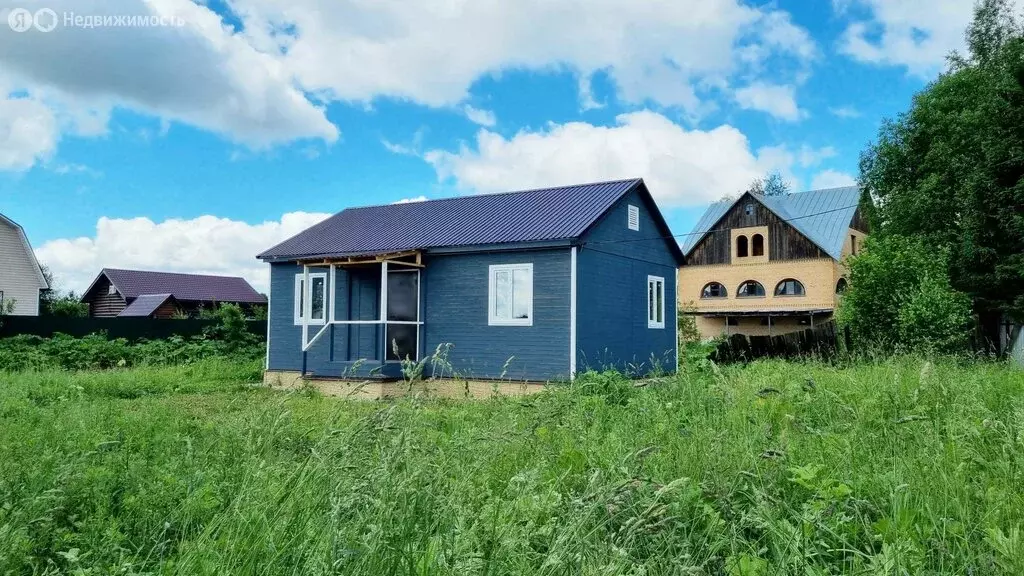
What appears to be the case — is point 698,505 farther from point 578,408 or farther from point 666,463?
point 578,408

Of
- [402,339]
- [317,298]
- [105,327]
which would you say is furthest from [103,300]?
[402,339]

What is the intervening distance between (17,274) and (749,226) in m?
31.0

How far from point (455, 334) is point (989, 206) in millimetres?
15549

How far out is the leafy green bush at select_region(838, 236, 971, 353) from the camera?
56.6 ft

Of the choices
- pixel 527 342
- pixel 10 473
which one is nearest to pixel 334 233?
Result: pixel 527 342

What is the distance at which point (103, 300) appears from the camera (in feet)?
137

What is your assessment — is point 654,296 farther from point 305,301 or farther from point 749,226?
point 749,226

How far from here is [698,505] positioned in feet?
9.95

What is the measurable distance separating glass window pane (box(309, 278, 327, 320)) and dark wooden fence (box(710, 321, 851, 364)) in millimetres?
9378

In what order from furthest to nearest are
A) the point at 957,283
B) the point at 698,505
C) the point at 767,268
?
1. the point at 767,268
2. the point at 957,283
3. the point at 698,505

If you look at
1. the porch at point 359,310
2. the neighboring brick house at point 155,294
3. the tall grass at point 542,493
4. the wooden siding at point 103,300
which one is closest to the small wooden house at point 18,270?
the neighboring brick house at point 155,294

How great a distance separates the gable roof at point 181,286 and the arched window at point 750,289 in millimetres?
31415

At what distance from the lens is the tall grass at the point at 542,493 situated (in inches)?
79.4

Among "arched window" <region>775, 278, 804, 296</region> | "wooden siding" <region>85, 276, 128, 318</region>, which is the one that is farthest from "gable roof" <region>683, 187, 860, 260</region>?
"wooden siding" <region>85, 276, 128, 318</region>
